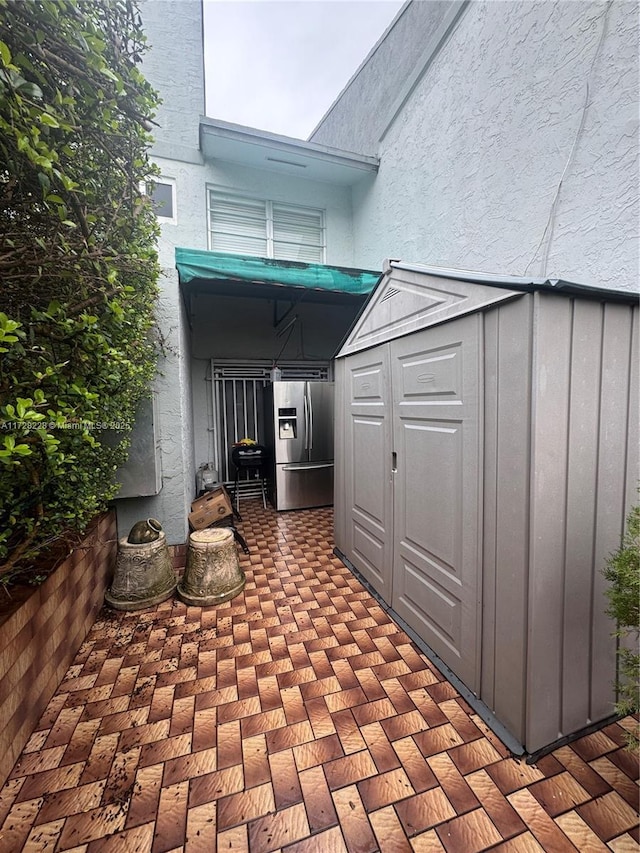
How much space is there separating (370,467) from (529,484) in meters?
1.48

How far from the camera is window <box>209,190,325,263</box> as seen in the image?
5.51 m

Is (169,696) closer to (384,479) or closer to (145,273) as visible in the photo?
(384,479)

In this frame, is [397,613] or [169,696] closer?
[169,696]

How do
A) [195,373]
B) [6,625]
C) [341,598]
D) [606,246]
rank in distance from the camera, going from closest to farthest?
1. [6,625]
2. [606,246]
3. [341,598]
4. [195,373]

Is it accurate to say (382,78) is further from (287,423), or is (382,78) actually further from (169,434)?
(169,434)

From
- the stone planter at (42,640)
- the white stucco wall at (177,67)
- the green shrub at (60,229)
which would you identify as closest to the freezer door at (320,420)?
the stone planter at (42,640)

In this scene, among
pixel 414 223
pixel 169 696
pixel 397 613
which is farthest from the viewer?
pixel 414 223

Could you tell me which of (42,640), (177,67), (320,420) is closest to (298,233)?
(177,67)

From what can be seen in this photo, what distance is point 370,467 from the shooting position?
2.83 m

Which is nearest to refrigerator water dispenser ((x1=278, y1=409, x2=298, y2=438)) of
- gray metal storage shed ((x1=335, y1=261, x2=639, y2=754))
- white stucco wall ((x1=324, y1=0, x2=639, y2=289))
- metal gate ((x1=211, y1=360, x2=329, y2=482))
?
metal gate ((x1=211, y1=360, x2=329, y2=482))

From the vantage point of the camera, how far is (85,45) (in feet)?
3.65

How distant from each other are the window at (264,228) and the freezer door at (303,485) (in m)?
3.71

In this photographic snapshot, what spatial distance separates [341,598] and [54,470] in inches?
88.5

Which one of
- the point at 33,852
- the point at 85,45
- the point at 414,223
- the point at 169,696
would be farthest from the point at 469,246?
the point at 33,852
